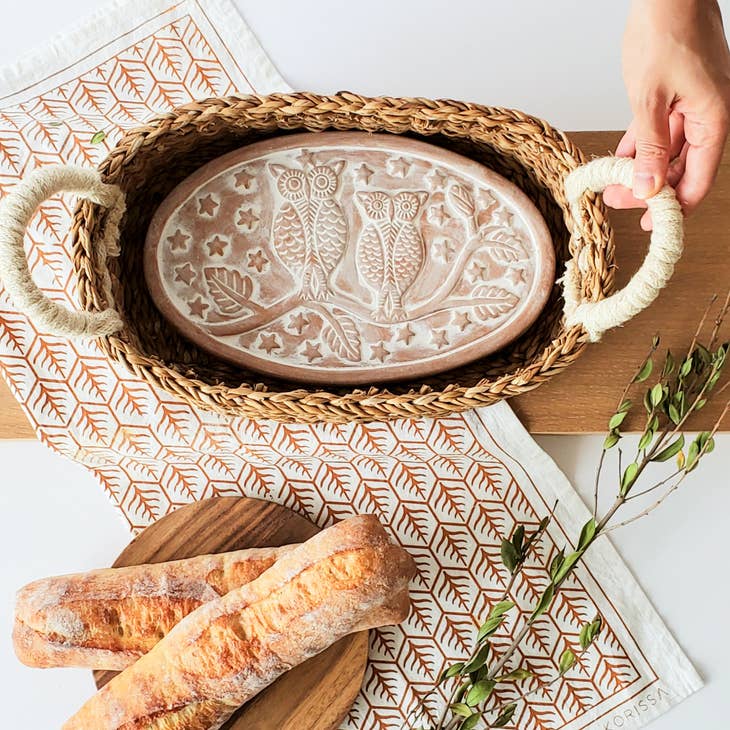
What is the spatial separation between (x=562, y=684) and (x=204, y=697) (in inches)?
20.3

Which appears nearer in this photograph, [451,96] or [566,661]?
[566,661]

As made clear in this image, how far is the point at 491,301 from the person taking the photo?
1134mm

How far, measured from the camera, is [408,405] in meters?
1.02

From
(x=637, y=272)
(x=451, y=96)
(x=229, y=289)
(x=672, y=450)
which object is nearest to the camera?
(x=637, y=272)

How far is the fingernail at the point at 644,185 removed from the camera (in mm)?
874

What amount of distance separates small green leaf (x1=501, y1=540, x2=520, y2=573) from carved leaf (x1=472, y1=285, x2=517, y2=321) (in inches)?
12.6

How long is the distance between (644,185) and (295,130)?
0.51 metres

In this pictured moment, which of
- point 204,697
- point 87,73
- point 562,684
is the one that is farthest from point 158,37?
point 562,684

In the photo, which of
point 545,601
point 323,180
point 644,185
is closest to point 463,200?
point 323,180

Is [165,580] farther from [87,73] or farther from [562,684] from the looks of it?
[87,73]

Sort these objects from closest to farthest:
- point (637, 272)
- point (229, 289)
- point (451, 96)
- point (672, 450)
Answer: point (637, 272) < point (672, 450) < point (229, 289) < point (451, 96)

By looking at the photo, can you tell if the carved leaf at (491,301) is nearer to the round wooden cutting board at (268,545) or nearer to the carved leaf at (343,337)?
the carved leaf at (343,337)

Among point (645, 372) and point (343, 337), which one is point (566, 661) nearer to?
point (645, 372)

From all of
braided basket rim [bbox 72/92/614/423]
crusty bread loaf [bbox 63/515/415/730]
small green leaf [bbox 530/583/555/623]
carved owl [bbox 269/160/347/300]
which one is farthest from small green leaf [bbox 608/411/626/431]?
carved owl [bbox 269/160/347/300]
